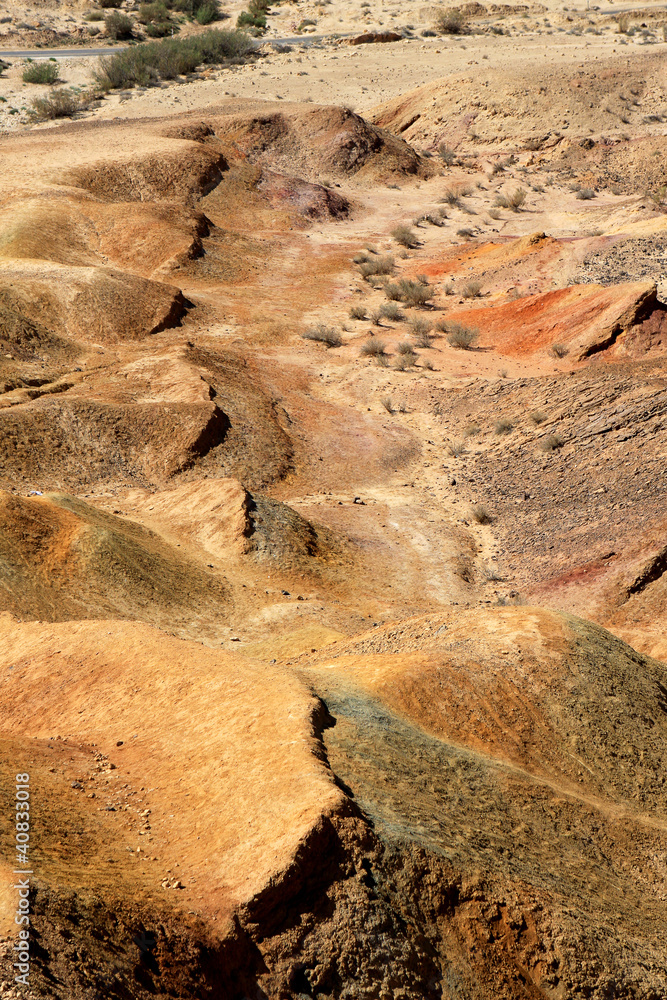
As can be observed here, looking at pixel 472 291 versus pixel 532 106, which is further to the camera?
pixel 532 106

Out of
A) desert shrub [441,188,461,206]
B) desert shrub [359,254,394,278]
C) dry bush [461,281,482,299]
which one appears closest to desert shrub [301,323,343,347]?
dry bush [461,281,482,299]

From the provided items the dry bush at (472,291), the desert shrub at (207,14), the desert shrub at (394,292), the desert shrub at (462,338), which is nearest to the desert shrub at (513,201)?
the dry bush at (472,291)

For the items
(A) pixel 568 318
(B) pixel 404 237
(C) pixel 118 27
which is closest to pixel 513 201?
(B) pixel 404 237

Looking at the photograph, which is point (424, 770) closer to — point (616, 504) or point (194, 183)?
point (616, 504)

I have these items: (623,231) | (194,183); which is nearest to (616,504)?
(623,231)

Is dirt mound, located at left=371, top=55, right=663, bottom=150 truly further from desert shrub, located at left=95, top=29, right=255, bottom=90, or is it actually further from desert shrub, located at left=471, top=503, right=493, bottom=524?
desert shrub, located at left=471, top=503, right=493, bottom=524

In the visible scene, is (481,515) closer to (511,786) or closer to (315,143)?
(511,786)
